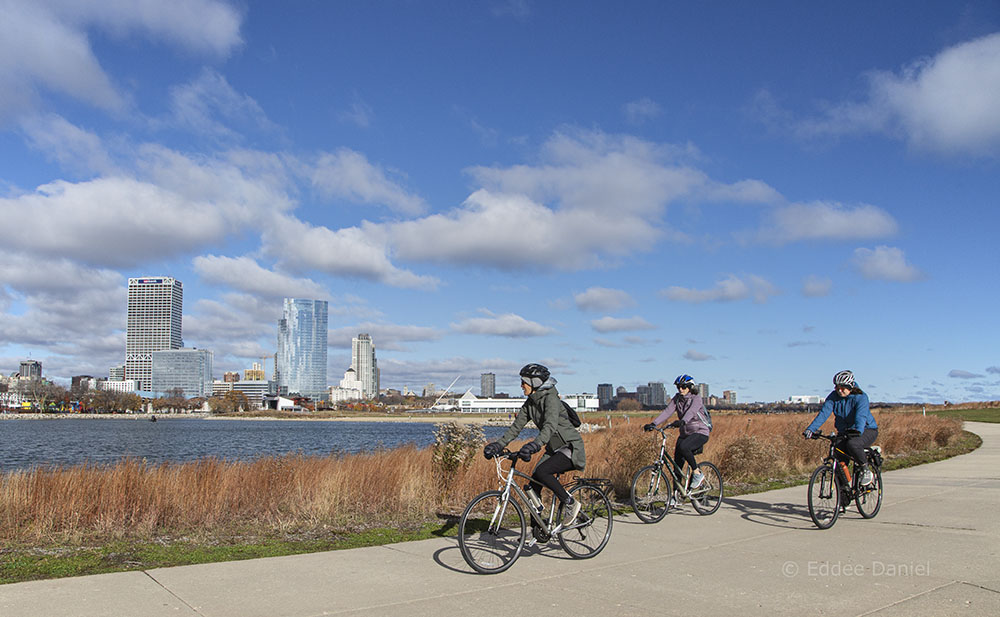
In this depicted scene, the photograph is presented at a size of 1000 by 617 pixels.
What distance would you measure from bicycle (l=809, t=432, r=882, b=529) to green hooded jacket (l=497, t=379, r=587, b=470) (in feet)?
10.9

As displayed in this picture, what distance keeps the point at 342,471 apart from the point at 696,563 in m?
6.25

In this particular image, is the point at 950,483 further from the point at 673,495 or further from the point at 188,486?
the point at 188,486

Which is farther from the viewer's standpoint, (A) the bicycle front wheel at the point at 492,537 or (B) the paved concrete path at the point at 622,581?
(A) the bicycle front wheel at the point at 492,537

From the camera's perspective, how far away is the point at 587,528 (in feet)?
Answer: 25.7

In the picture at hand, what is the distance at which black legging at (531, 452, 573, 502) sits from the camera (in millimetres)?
7598

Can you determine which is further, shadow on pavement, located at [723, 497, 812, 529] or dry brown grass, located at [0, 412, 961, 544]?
shadow on pavement, located at [723, 497, 812, 529]

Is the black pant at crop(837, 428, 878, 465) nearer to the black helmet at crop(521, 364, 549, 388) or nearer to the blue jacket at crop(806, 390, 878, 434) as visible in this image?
the blue jacket at crop(806, 390, 878, 434)

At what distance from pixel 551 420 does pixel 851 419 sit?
4.60 m

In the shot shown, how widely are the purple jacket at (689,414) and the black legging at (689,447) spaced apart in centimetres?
9

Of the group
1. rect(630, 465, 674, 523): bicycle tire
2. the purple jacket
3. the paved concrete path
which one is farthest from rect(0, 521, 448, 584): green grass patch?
the purple jacket

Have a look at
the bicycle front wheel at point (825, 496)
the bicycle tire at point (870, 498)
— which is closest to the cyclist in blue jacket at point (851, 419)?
the bicycle tire at point (870, 498)

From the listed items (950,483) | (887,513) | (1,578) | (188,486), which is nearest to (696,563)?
(887,513)

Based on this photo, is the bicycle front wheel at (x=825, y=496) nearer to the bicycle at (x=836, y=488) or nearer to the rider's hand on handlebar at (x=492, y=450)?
the bicycle at (x=836, y=488)

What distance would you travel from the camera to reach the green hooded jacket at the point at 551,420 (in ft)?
25.0
